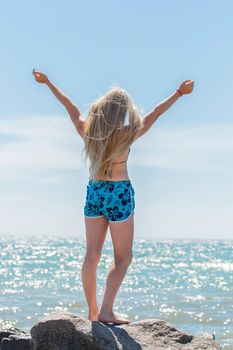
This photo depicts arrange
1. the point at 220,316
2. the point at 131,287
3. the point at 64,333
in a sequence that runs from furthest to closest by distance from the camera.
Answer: the point at 131,287 → the point at 220,316 → the point at 64,333

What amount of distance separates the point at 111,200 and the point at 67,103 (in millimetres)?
973

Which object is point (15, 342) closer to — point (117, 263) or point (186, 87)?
point (117, 263)

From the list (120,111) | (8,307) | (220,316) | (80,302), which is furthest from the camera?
(80,302)

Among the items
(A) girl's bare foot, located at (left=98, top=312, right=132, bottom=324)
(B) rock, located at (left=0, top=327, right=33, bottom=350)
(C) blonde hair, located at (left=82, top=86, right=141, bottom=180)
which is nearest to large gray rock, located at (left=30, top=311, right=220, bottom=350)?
(A) girl's bare foot, located at (left=98, top=312, right=132, bottom=324)

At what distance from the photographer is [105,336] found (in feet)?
19.6

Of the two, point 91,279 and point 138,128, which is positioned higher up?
point 138,128

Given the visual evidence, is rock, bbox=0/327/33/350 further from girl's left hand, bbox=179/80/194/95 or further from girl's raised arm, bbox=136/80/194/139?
girl's left hand, bbox=179/80/194/95

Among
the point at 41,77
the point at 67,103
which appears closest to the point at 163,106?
the point at 67,103

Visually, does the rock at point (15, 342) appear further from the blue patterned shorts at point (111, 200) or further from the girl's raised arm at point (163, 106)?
the girl's raised arm at point (163, 106)

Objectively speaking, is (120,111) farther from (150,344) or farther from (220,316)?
(220,316)

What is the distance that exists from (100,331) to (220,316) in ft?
31.8

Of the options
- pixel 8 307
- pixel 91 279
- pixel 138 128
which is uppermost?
pixel 138 128

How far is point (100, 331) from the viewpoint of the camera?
602 centimetres

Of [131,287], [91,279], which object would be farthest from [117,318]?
[131,287]
